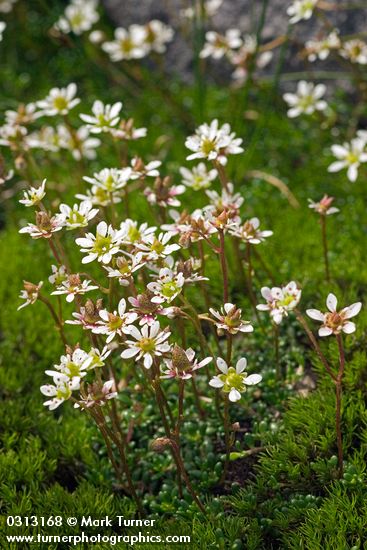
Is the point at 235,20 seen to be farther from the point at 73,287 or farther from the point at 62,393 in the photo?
the point at 62,393

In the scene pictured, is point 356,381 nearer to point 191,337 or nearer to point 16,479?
point 191,337

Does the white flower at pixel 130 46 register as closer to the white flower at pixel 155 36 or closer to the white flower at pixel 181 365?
the white flower at pixel 155 36

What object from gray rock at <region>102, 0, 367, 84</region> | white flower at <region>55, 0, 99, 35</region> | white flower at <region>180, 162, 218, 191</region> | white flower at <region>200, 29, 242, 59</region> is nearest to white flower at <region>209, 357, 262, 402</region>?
white flower at <region>180, 162, 218, 191</region>

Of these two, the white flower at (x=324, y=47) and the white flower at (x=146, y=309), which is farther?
the white flower at (x=324, y=47)

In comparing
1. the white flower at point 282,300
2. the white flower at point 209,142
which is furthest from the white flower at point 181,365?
the white flower at point 209,142

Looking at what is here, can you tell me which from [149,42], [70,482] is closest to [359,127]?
[149,42]

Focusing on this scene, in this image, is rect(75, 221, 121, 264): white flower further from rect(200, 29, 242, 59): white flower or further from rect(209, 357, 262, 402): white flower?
rect(200, 29, 242, 59): white flower
